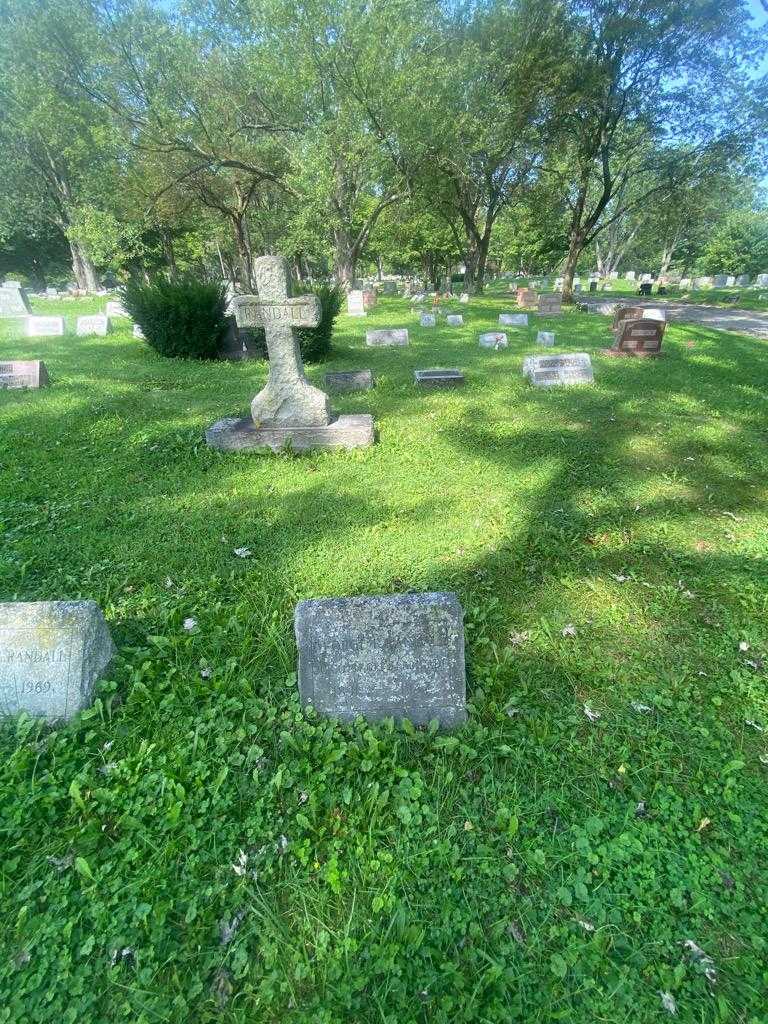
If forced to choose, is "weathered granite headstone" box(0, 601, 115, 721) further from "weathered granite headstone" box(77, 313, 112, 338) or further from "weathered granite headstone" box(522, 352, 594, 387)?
"weathered granite headstone" box(77, 313, 112, 338)

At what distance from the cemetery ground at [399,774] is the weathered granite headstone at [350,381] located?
3437mm

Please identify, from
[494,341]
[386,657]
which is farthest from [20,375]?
[494,341]

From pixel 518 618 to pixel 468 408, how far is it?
4.38 m

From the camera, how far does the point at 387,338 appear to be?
11578mm

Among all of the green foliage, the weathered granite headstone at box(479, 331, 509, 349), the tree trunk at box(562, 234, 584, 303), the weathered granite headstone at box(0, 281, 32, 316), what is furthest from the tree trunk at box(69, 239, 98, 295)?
the weathered granite headstone at box(479, 331, 509, 349)

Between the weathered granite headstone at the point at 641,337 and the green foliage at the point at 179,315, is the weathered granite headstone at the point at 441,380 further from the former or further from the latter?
the green foliage at the point at 179,315

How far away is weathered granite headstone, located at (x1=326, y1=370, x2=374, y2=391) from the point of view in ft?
24.7

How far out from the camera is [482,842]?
1.79 metres

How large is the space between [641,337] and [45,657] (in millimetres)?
11235

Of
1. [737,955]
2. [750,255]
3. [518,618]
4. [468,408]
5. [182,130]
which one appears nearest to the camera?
[737,955]

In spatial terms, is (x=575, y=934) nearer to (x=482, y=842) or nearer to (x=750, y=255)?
(x=482, y=842)

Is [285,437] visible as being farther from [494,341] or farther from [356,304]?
[356,304]

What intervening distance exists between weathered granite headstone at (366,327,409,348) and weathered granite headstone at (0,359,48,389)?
685 cm

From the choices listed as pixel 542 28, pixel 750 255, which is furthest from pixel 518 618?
pixel 750 255
